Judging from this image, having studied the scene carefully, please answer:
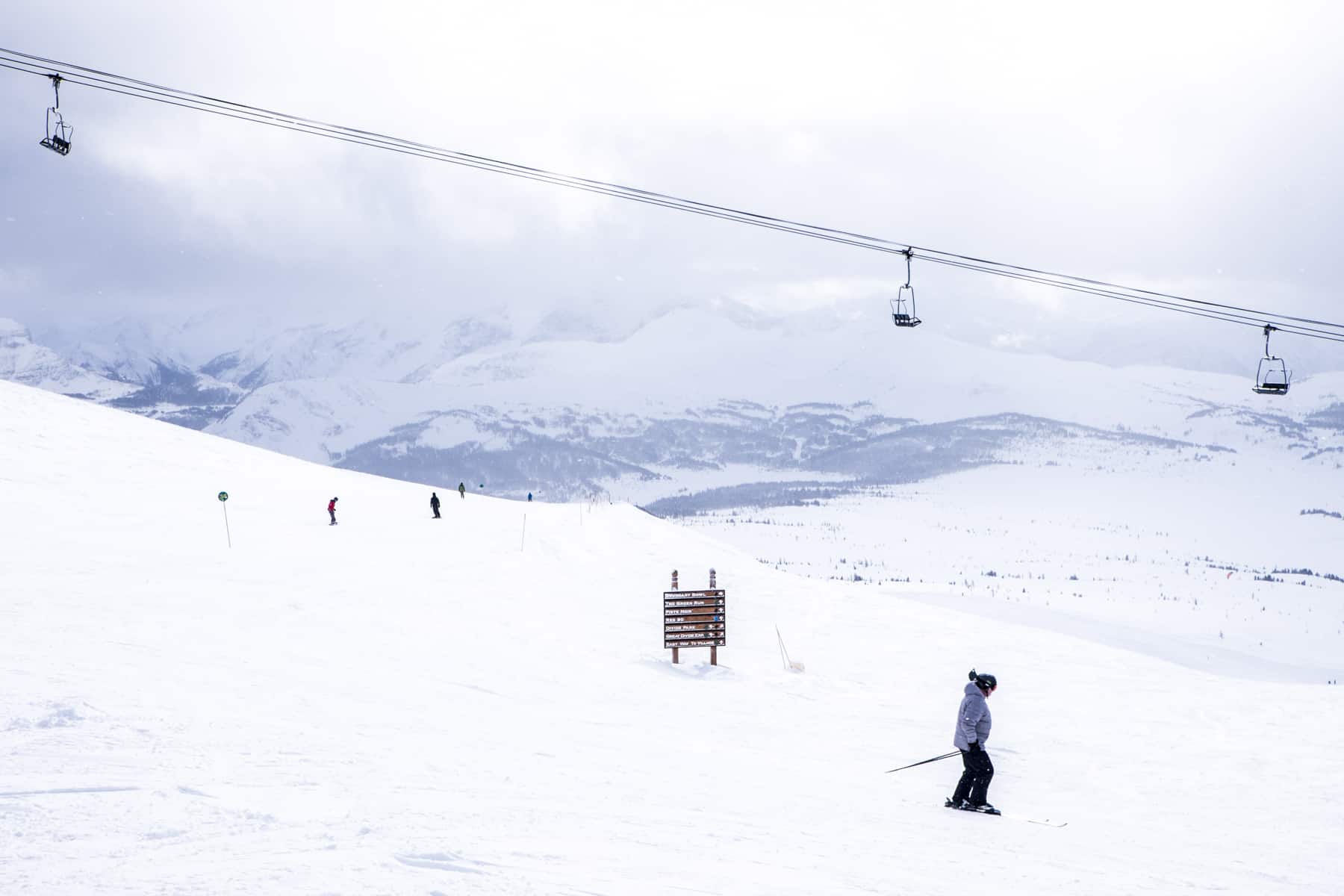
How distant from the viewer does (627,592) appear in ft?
98.1

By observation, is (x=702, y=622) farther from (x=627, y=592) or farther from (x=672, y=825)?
(x=672, y=825)

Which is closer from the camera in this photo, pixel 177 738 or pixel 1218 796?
pixel 177 738

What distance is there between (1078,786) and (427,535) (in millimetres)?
23069

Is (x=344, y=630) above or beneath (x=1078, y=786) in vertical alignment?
above

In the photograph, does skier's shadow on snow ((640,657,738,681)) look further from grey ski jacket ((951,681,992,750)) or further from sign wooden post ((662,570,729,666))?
grey ski jacket ((951,681,992,750))

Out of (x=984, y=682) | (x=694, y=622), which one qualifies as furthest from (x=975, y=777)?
(x=694, y=622)

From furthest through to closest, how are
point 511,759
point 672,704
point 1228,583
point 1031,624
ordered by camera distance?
point 1228,583 < point 1031,624 < point 672,704 < point 511,759

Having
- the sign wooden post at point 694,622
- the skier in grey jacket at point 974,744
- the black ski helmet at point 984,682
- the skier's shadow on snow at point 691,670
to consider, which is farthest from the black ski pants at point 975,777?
the sign wooden post at point 694,622

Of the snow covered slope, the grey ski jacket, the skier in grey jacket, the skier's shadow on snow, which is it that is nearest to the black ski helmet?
the skier in grey jacket

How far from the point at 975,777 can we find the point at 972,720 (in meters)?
1.04

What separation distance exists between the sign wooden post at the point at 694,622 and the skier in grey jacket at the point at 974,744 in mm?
10322

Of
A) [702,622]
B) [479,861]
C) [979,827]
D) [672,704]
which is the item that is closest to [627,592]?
[702,622]

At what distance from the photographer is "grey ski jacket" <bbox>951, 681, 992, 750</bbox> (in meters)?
12.4

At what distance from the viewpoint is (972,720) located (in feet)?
41.0
